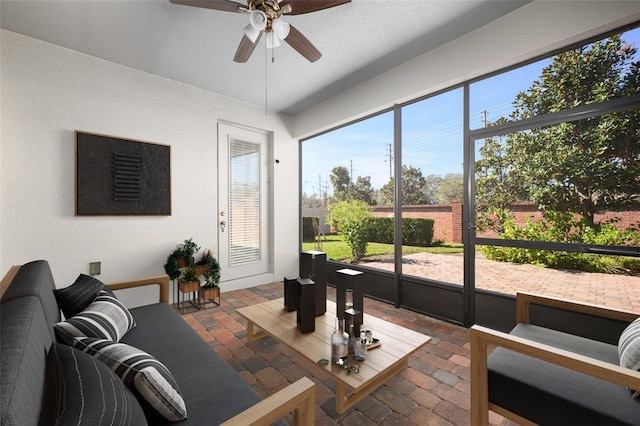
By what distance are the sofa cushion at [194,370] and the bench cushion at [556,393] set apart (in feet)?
3.79

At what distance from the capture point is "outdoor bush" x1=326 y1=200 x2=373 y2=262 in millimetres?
3984

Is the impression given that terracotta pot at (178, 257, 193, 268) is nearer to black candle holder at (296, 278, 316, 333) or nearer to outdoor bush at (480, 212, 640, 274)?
black candle holder at (296, 278, 316, 333)

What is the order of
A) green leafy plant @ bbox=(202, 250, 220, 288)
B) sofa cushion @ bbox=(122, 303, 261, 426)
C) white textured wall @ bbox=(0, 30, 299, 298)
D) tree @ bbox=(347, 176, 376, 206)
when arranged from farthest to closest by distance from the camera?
1. tree @ bbox=(347, 176, 376, 206)
2. green leafy plant @ bbox=(202, 250, 220, 288)
3. white textured wall @ bbox=(0, 30, 299, 298)
4. sofa cushion @ bbox=(122, 303, 261, 426)

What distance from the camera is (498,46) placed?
239 centimetres

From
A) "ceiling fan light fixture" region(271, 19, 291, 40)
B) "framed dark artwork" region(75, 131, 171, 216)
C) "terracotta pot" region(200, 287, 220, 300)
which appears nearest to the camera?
"ceiling fan light fixture" region(271, 19, 291, 40)

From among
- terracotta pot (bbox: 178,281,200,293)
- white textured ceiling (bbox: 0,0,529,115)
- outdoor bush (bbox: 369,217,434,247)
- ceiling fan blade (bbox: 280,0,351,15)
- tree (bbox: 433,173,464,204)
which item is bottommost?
terracotta pot (bbox: 178,281,200,293)

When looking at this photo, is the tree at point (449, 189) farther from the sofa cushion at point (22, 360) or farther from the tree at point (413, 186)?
the sofa cushion at point (22, 360)

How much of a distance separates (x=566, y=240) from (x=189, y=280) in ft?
12.4

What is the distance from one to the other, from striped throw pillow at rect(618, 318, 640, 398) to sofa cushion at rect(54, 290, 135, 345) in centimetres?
226

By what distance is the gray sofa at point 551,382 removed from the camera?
1024 mm

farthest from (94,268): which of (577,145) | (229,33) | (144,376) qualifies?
(577,145)

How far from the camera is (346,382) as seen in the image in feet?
4.43

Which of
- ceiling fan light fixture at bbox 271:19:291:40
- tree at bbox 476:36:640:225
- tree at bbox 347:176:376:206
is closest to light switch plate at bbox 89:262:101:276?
ceiling fan light fixture at bbox 271:19:291:40

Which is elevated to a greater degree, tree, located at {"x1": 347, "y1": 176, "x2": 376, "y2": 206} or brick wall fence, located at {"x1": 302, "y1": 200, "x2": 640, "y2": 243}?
tree, located at {"x1": 347, "y1": 176, "x2": 376, "y2": 206}
